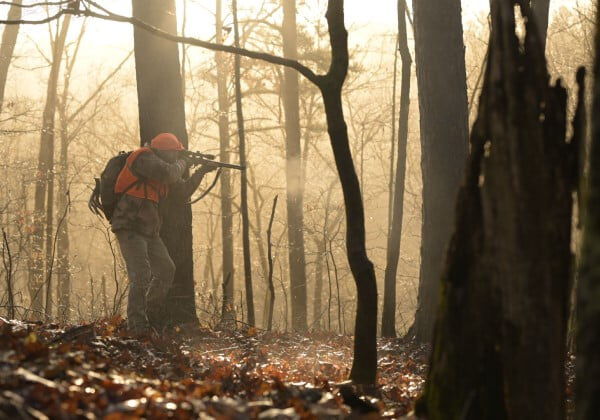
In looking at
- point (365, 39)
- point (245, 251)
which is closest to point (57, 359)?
point (245, 251)

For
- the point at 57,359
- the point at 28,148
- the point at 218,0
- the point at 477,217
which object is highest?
the point at 218,0

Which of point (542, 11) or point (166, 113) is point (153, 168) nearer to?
point (166, 113)

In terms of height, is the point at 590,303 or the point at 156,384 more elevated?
the point at 590,303

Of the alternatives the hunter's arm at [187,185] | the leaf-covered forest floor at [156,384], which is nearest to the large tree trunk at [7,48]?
the hunter's arm at [187,185]

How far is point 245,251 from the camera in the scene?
37.7 ft

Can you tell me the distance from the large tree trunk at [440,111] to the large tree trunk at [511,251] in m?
5.24

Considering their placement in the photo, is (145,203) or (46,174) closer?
(145,203)

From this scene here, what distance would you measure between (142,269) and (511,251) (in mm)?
5216

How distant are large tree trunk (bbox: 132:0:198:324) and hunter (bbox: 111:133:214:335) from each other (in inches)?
A: 23.2

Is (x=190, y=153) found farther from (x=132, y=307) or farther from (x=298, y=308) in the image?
(x=298, y=308)

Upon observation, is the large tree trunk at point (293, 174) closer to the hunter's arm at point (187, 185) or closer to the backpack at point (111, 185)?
the hunter's arm at point (187, 185)

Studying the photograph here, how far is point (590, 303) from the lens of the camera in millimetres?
2539

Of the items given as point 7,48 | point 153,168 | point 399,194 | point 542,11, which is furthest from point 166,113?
point 7,48

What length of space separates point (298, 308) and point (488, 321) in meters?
15.4
